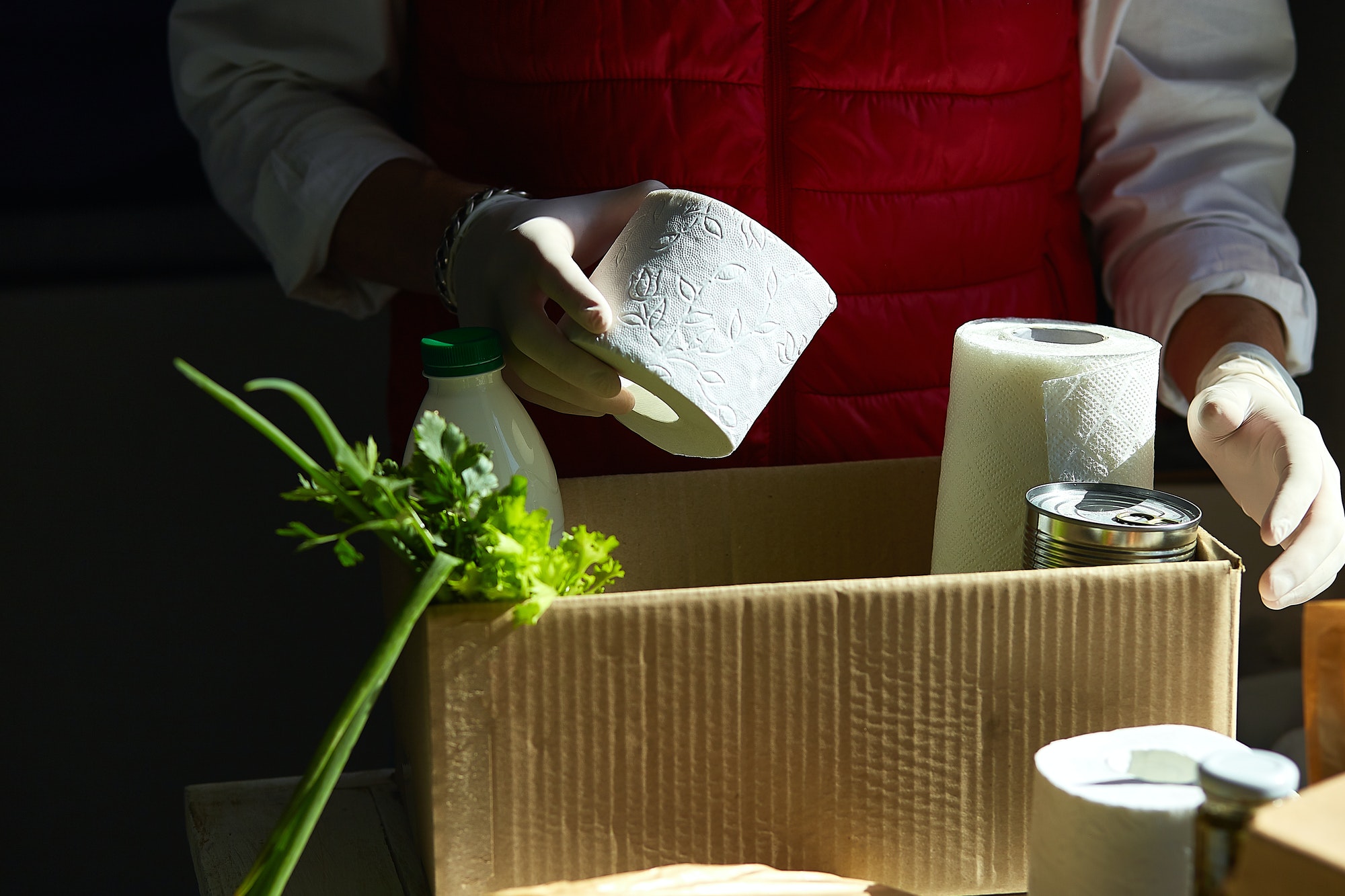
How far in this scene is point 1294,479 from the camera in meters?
0.71

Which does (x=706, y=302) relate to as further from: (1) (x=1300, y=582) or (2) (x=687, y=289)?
(1) (x=1300, y=582)

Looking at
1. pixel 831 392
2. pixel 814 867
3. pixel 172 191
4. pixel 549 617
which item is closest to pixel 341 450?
pixel 549 617

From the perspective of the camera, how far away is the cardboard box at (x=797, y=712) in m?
0.54

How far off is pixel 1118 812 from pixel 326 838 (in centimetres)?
44

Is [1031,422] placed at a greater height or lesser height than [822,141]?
lesser

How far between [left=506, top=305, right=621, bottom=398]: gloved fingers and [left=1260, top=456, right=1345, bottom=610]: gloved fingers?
0.39 meters

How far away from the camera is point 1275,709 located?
1.18 meters

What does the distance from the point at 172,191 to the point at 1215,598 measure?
1705 millimetres

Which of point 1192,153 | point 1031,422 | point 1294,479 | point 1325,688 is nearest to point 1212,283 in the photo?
point 1192,153

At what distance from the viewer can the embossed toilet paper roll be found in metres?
0.63

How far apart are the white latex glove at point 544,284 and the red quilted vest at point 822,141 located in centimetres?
11

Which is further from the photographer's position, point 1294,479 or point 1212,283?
point 1212,283

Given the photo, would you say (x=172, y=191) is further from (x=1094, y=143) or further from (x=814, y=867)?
(x=814, y=867)

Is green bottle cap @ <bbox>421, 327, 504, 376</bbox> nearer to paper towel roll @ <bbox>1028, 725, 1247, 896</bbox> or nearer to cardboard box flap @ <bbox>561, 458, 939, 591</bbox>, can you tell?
cardboard box flap @ <bbox>561, 458, 939, 591</bbox>
